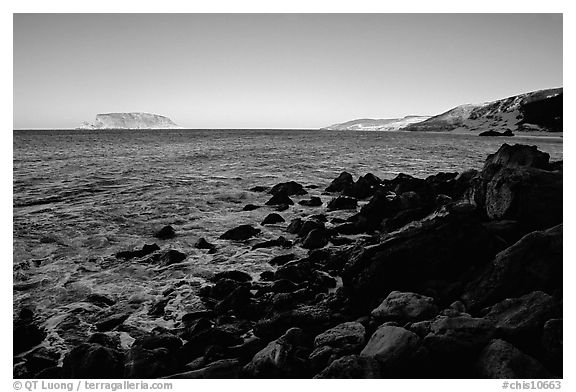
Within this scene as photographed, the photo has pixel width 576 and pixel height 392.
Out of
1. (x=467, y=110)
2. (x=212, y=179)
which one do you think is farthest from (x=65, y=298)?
(x=467, y=110)

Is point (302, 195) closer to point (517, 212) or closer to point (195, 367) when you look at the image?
point (517, 212)

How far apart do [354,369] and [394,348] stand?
0.53 metres

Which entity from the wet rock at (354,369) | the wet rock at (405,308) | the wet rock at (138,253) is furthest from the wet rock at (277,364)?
the wet rock at (138,253)

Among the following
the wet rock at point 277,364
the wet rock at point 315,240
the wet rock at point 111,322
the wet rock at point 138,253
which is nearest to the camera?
the wet rock at point 277,364

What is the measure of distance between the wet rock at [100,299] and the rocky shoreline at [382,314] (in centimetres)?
2

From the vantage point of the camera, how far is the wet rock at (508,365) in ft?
10.2

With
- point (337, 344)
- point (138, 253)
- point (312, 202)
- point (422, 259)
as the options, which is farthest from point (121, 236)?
point (422, 259)

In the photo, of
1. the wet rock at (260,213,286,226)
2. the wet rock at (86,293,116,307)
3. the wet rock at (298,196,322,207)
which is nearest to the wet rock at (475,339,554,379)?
the wet rock at (86,293,116,307)

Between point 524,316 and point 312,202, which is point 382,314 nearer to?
point 524,316

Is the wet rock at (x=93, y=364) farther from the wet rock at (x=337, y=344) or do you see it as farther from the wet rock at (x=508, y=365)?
the wet rock at (x=508, y=365)

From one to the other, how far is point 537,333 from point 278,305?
3.24 meters

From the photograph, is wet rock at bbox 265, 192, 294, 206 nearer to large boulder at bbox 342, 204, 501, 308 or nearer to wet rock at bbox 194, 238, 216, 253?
wet rock at bbox 194, 238, 216, 253

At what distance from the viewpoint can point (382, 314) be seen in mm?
4496

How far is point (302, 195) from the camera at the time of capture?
14.2m
